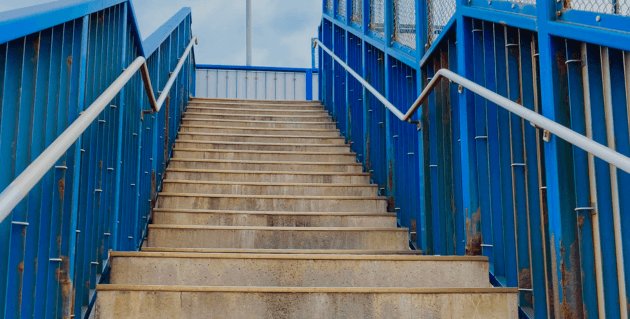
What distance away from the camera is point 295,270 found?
260cm

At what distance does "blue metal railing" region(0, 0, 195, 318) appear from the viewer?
62.6 inches

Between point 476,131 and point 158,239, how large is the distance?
5.77 feet

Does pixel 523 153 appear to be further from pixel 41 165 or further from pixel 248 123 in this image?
pixel 248 123

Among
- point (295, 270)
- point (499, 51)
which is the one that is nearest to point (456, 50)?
point (499, 51)

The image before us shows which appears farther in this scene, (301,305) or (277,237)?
(277,237)

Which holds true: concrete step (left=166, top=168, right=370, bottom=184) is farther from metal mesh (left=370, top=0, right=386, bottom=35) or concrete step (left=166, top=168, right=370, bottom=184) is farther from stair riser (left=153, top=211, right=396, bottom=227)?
metal mesh (left=370, top=0, right=386, bottom=35)

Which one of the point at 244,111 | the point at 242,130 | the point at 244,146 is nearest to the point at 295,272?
the point at 244,146

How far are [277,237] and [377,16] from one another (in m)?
2.30

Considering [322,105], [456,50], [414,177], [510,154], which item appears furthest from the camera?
[322,105]

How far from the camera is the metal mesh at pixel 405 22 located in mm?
3789

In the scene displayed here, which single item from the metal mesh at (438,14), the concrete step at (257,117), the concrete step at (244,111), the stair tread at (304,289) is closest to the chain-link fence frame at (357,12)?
the concrete step at (257,117)

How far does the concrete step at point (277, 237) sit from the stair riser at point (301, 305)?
1.03m

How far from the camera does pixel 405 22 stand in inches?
156

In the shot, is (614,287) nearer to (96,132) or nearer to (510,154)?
(510,154)
